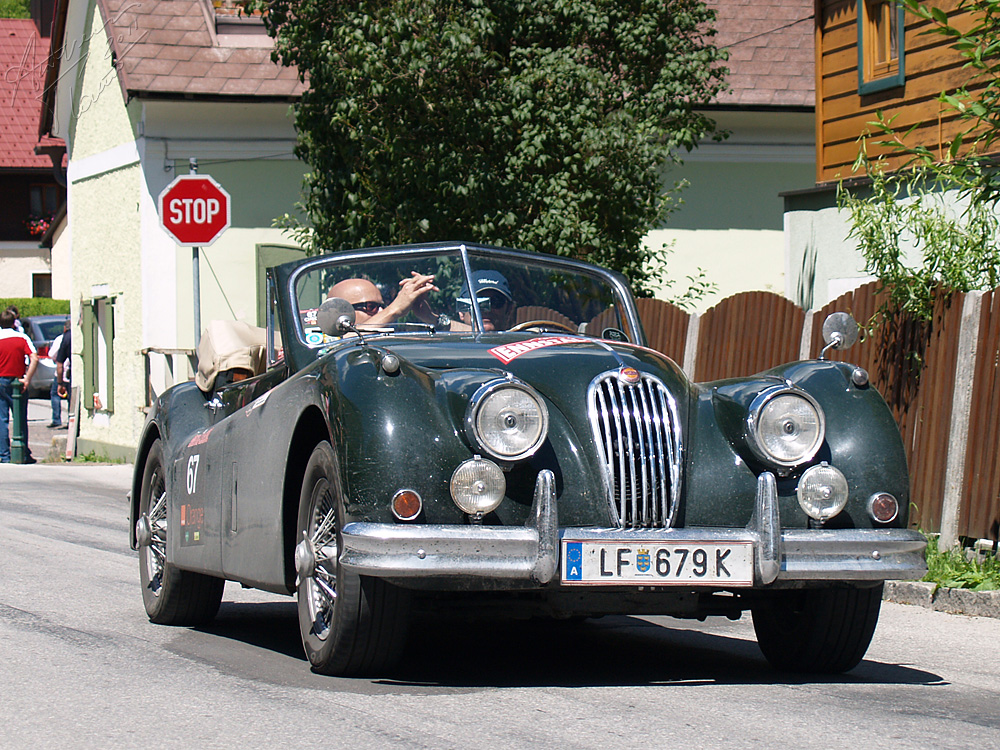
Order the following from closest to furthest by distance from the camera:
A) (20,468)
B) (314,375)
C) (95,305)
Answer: (314,375)
(20,468)
(95,305)

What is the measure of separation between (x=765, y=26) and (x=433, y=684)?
693 inches

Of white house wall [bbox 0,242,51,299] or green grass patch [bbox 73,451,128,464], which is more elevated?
white house wall [bbox 0,242,51,299]

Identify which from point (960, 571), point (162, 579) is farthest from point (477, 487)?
point (960, 571)

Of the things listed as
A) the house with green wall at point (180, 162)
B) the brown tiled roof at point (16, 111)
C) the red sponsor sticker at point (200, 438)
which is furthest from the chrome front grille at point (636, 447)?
the brown tiled roof at point (16, 111)

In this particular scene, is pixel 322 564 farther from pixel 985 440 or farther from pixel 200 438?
pixel 985 440

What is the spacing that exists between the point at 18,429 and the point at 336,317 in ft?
48.5

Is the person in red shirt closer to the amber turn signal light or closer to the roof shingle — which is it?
the roof shingle

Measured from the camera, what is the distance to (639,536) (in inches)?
201

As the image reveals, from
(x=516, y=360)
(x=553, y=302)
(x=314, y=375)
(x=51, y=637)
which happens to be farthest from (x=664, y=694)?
(x=51, y=637)

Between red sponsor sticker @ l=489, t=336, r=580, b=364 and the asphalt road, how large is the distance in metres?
1.18

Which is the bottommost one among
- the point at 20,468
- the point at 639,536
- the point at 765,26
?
the point at 20,468

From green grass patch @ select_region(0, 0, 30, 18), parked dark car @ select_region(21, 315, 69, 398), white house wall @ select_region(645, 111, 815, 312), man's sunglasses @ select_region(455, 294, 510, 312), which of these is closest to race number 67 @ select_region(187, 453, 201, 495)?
man's sunglasses @ select_region(455, 294, 510, 312)

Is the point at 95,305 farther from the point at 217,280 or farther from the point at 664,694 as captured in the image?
the point at 664,694

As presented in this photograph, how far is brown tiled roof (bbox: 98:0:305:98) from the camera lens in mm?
19656
